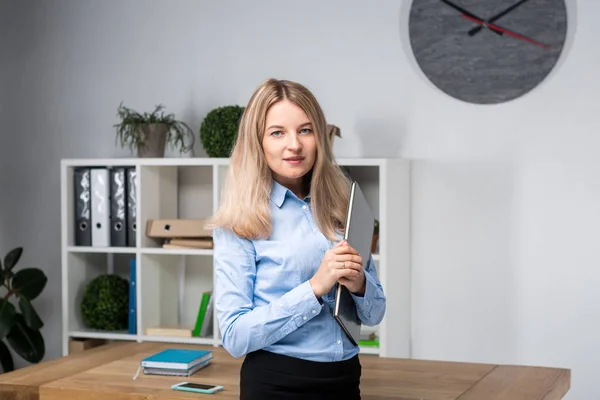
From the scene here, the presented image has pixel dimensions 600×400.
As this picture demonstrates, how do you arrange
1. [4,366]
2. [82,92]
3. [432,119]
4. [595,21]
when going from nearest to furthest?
→ [595,21]
[432,119]
[4,366]
[82,92]

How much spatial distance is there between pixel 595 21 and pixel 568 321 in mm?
1266

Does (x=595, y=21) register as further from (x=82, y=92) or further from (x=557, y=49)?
(x=82, y=92)

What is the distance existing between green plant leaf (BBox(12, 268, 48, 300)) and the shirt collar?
2.58 m

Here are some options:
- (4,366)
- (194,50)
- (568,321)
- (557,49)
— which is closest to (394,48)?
(557,49)

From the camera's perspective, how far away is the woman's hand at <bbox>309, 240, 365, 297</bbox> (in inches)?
67.4

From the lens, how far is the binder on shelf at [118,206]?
400cm

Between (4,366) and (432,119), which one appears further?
(4,366)

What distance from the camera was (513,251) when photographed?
376cm

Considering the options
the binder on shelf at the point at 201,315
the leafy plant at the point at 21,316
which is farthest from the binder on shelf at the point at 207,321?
the leafy plant at the point at 21,316

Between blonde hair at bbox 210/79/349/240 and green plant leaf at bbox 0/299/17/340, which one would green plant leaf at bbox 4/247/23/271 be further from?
blonde hair at bbox 210/79/349/240

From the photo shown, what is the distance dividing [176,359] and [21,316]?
1.68 m

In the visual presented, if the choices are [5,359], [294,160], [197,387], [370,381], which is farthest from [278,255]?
[5,359]

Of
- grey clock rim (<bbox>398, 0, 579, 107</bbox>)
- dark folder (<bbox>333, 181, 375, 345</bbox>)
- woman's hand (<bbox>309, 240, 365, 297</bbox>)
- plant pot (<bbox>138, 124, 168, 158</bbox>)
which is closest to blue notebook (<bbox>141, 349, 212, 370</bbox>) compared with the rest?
dark folder (<bbox>333, 181, 375, 345</bbox>)

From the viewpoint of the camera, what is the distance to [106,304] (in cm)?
404
